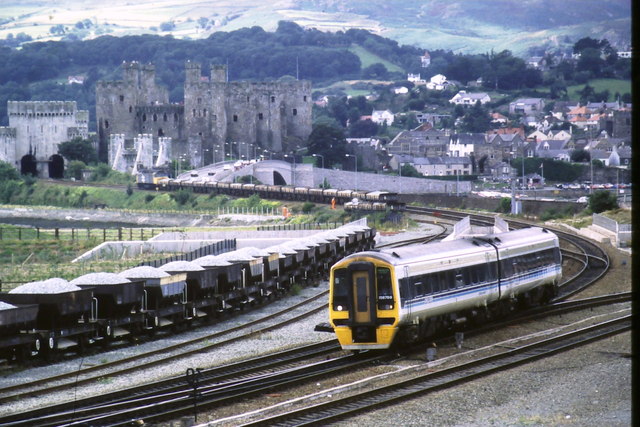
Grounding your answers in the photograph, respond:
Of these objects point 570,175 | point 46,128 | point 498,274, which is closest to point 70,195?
point 46,128

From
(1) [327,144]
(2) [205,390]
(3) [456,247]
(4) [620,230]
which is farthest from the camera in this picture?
(1) [327,144]

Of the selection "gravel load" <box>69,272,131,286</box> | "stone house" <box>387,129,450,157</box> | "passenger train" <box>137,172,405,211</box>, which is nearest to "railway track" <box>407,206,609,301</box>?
"gravel load" <box>69,272,131,286</box>

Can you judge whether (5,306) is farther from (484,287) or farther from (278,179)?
(278,179)

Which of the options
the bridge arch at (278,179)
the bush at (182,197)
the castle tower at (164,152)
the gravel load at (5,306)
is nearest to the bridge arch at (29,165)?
the castle tower at (164,152)

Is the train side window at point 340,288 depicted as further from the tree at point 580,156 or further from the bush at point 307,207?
the tree at point 580,156

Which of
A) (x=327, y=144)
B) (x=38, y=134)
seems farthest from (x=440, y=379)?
(x=38, y=134)

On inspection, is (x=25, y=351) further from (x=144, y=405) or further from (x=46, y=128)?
(x=46, y=128)
